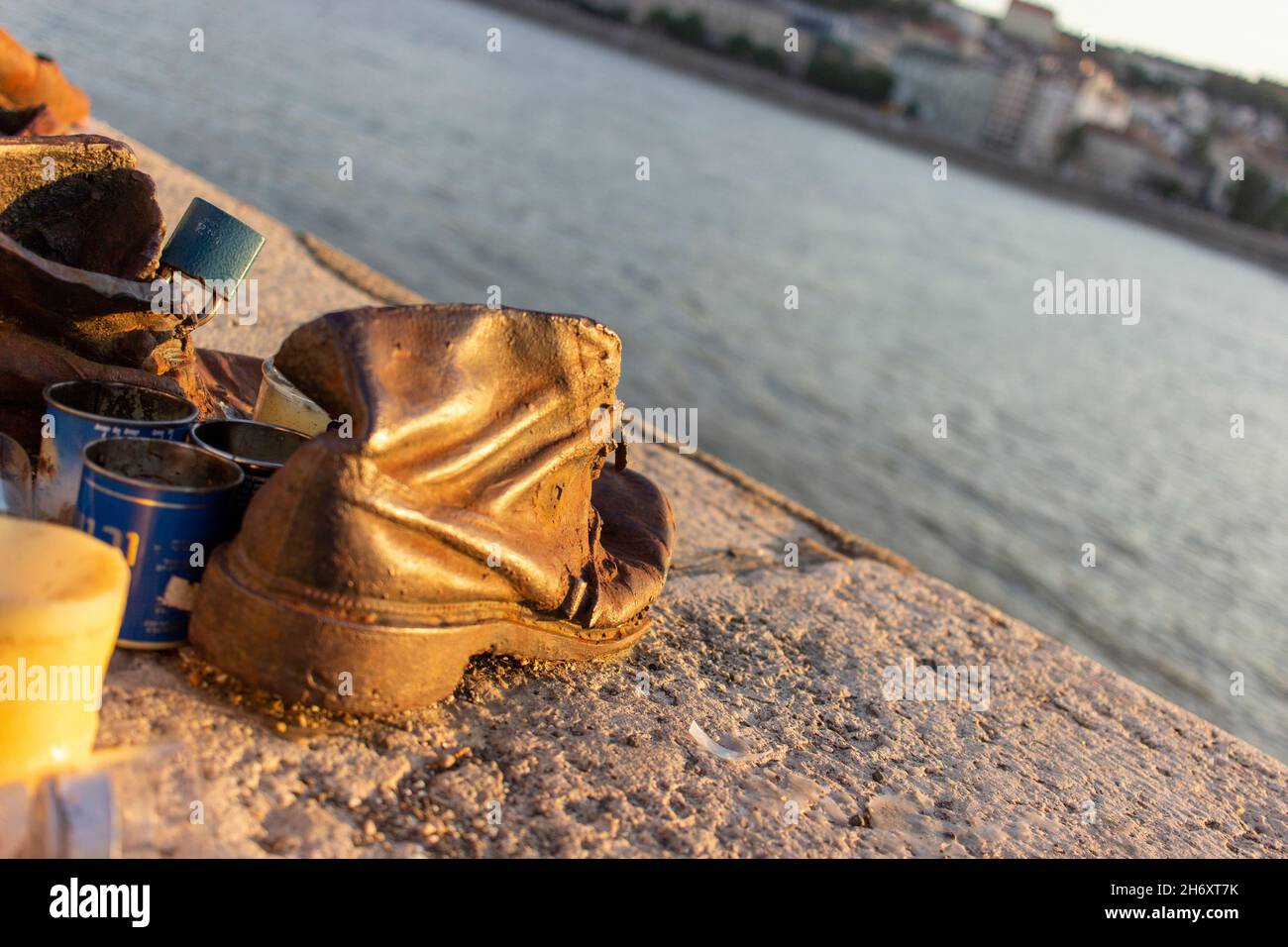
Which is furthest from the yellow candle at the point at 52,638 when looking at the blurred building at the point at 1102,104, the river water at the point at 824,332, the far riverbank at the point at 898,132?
the blurred building at the point at 1102,104

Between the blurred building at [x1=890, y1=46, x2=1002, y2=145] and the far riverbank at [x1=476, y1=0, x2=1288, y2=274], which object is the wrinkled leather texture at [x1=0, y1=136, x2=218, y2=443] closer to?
the far riverbank at [x1=476, y1=0, x2=1288, y2=274]

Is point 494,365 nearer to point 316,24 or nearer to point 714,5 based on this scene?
point 316,24

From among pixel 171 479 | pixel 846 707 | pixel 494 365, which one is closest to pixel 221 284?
pixel 171 479

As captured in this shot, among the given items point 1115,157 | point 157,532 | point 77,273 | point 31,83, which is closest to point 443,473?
point 157,532

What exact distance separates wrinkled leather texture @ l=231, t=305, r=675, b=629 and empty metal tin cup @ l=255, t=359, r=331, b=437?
618 millimetres

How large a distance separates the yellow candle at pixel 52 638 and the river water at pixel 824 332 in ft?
28.9

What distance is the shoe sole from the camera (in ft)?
6.68

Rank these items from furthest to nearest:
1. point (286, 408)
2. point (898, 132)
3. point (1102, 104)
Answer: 1. point (1102, 104)
2. point (898, 132)
3. point (286, 408)

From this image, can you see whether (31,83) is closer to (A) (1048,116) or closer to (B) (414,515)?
(B) (414,515)

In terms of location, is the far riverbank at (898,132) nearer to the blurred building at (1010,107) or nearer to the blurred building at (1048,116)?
the blurred building at (1010,107)

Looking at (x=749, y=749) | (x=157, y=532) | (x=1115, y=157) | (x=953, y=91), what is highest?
(x=953, y=91)

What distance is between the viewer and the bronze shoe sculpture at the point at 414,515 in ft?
6.63

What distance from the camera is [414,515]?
2.08 m

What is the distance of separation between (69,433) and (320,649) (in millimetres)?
677
